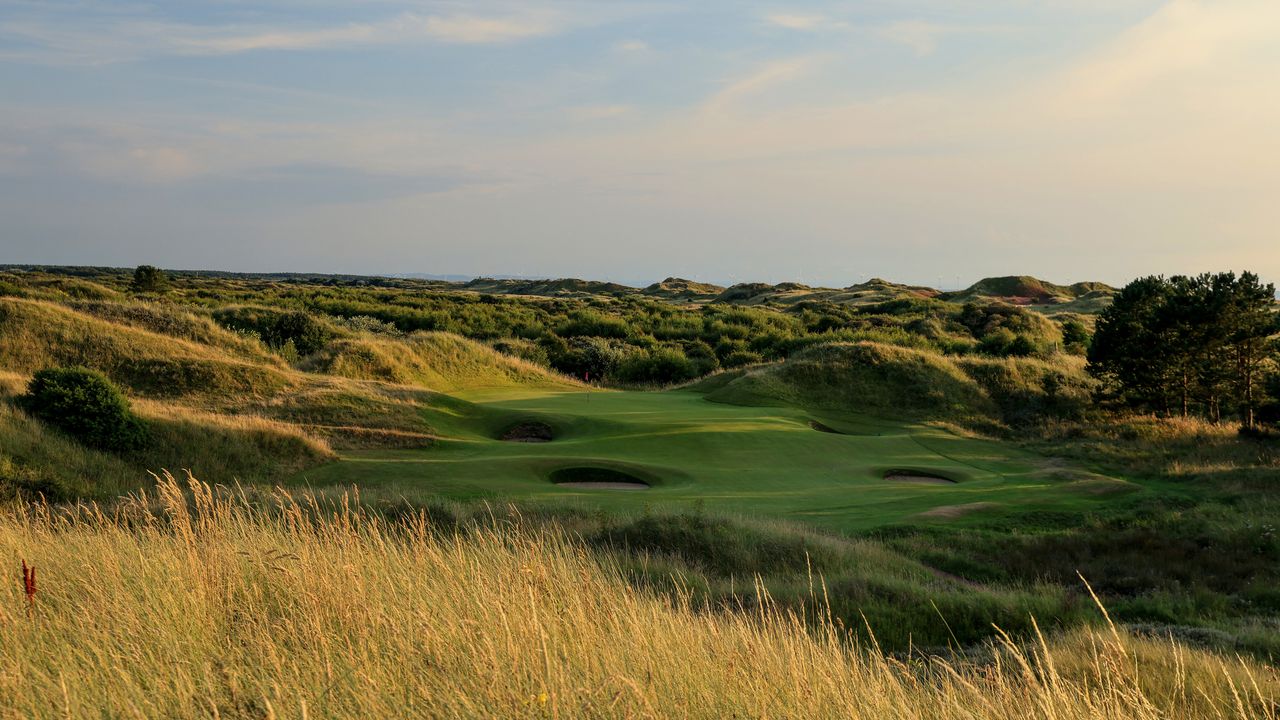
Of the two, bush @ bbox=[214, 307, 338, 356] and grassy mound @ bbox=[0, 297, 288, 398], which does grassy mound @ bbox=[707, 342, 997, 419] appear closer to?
bush @ bbox=[214, 307, 338, 356]

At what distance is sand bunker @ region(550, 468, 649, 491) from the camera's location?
1892cm

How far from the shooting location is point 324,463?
18.7 meters

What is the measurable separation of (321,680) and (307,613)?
95 cm

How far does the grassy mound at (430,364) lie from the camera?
3077 centimetres

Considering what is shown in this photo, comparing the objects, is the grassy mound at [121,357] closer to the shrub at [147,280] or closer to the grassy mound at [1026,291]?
the shrub at [147,280]

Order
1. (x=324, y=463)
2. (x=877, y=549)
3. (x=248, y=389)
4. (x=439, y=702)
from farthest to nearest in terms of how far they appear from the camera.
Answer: (x=248, y=389)
(x=324, y=463)
(x=877, y=549)
(x=439, y=702)

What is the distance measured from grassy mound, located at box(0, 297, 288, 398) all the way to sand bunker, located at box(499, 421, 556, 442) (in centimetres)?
662

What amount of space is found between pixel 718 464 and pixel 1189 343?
1905 cm

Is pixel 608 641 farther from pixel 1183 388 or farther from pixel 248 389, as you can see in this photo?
pixel 1183 388

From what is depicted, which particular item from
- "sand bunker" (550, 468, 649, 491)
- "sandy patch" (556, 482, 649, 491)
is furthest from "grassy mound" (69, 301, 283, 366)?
"sandy patch" (556, 482, 649, 491)

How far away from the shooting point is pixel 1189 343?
96.0 ft

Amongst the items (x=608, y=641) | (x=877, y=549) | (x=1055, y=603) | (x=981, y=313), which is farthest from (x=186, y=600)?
(x=981, y=313)

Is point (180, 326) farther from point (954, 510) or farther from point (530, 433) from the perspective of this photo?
point (954, 510)

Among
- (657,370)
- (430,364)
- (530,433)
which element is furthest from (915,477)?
(657,370)
